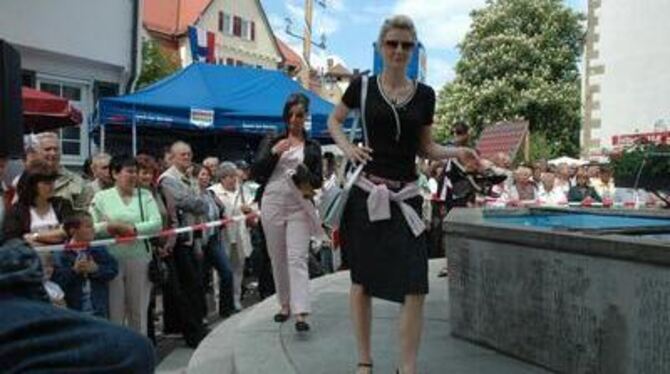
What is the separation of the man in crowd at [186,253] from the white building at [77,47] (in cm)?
1002

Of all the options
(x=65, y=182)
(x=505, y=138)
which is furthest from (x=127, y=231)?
(x=505, y=138)

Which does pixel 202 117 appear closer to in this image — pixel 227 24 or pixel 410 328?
pixel 410 328

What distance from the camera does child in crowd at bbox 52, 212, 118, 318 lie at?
6.73m

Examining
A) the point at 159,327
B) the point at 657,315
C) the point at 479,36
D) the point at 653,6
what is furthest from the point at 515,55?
the point at 657,315

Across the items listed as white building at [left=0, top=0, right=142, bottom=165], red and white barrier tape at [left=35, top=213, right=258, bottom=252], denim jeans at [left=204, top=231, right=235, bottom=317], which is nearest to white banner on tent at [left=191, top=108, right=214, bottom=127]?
white building at [left=0, top=0, right=142, bottom=165]

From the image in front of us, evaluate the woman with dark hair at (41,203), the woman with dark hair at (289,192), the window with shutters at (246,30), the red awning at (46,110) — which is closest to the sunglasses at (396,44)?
the woman with dark hair at (289,192)

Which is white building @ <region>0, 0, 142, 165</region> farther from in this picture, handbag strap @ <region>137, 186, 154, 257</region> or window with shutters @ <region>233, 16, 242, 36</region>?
window with shutters @ <region>233, 16, 242, 36</region>

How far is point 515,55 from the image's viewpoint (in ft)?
173

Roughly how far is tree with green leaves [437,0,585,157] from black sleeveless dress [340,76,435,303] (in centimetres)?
4423

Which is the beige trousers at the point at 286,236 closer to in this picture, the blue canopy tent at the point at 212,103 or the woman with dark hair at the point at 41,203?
the woman with dark hair at the point at 41,203

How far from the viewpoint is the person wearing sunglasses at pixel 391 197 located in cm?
486

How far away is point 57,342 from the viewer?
1599 mm

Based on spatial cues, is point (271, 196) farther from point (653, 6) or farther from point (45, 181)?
point (653, 6)

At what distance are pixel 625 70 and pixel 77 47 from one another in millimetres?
22999
